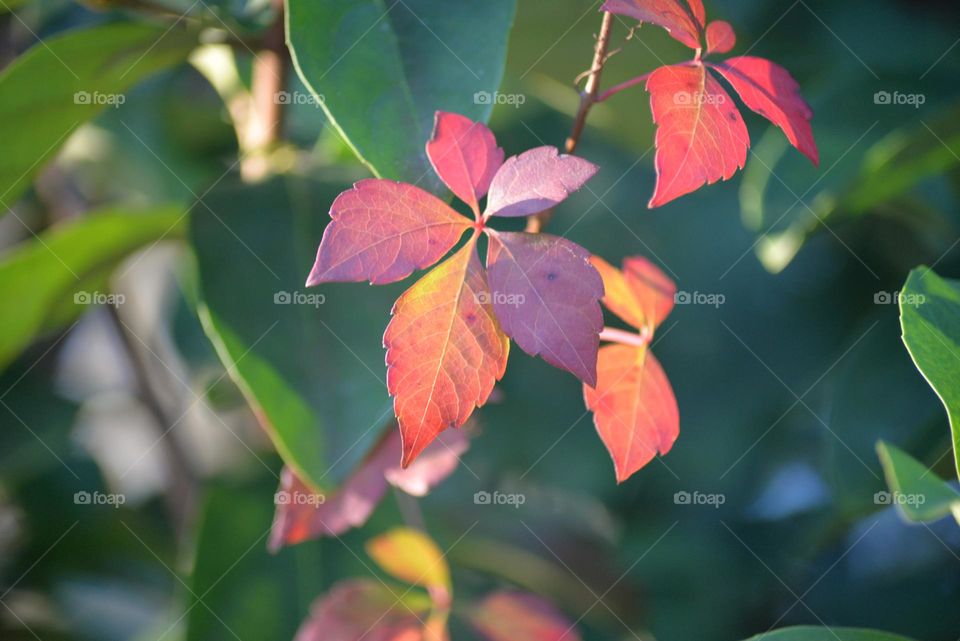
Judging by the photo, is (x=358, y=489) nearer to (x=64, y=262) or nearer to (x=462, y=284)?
(x=462, y=284)

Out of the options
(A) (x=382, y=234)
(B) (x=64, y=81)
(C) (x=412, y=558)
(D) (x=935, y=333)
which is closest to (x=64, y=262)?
(B) (x=64, y=81)

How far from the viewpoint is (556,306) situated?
42 centimetres

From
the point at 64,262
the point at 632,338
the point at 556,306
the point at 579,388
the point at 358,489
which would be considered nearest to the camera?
the point at 556,306

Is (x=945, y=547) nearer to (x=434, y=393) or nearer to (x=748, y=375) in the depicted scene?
(x=748, y=375)

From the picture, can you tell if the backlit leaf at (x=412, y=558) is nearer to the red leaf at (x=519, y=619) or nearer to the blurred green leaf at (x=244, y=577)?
the red leaf at (x=519, y=619)

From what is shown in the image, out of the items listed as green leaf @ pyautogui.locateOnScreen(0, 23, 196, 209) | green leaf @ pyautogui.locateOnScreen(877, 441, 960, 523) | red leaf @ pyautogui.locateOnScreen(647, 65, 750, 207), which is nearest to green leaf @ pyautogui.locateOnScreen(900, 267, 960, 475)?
green leaf @ pyautogui.locateOnScreen(877, 441, 960, 523)

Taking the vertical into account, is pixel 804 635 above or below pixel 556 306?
below

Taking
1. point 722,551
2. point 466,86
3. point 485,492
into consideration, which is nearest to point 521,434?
point 485,492

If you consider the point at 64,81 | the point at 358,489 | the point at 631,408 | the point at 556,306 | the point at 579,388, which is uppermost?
the point at 64,81

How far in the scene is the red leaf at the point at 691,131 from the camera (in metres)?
0.42

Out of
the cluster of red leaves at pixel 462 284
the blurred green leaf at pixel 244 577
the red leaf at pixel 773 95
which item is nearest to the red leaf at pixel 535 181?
the cluster of red leaves at pixel 462 284

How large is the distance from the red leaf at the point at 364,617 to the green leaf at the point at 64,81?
1.55ft

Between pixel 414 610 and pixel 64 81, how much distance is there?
559mm

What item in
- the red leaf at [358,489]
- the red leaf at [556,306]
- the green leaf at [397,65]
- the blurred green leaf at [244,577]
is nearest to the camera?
the red leaf at [556,306]
